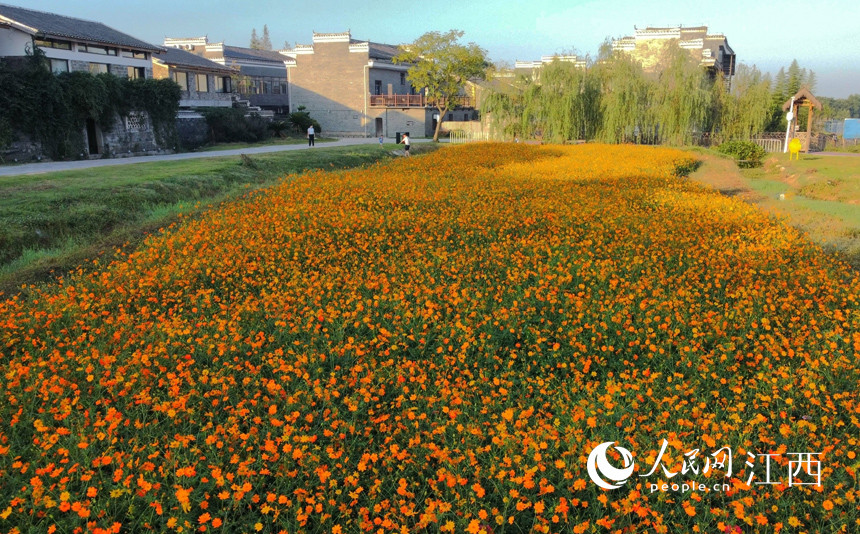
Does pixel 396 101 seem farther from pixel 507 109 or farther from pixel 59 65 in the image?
pixel 59 65

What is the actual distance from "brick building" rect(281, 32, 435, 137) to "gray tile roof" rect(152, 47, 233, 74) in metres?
8.92

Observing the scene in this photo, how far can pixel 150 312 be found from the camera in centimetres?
561

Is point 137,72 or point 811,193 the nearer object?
point 811,193

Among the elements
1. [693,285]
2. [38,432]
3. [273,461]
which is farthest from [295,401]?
[693,285]

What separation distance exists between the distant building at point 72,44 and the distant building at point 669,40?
27.5 m

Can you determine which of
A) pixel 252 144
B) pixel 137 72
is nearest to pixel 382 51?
pixel 252 144

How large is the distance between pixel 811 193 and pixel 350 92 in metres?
35.2

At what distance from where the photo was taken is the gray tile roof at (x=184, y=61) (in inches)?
1299

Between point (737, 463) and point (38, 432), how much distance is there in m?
4.01

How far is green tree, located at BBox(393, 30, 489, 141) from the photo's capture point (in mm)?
36938

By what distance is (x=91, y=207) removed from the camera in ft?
36.4

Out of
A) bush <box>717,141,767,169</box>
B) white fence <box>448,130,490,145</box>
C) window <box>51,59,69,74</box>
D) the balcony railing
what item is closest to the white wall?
window <box>51,59,69,74</box>

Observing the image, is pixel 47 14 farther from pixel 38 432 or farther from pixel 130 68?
pixel 38 432

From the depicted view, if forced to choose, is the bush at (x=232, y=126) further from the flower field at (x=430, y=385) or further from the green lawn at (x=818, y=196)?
the flower field at (x=430, y=385)
